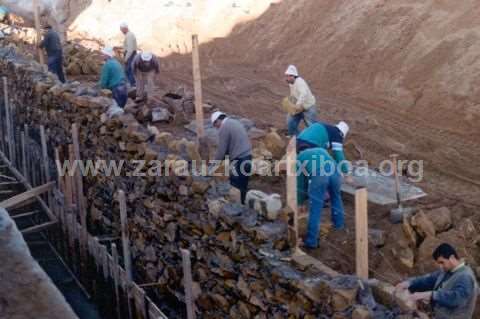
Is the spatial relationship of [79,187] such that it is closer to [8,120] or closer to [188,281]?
[188,281]

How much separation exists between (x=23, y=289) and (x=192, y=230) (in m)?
4.70

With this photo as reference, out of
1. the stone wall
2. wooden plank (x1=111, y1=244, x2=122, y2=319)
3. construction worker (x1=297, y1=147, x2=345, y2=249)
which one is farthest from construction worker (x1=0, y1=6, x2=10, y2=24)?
construction worker (x1=297, y1=147, x2=345, y2=249)

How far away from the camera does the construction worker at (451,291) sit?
527 centimetres

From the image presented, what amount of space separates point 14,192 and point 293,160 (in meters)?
9.06

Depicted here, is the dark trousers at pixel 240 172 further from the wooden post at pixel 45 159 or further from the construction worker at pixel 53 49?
the construction worker at pixel 53 49

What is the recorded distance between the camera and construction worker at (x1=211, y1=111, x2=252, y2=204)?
27.4ft

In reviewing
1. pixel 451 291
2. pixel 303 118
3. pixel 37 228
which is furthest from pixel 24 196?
pixel 451 291

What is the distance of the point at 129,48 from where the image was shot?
13.9m

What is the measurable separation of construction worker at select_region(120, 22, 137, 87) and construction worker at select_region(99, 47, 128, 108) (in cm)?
175

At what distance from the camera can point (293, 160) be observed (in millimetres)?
6586

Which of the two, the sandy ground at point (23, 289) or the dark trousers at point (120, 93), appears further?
the dark trousers at point (120, 93)

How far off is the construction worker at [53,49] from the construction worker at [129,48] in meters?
1.42

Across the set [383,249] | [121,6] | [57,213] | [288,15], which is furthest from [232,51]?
[383,249]

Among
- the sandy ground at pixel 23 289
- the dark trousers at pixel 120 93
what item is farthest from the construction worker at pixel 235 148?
the sandy ground at pixel 23 289
